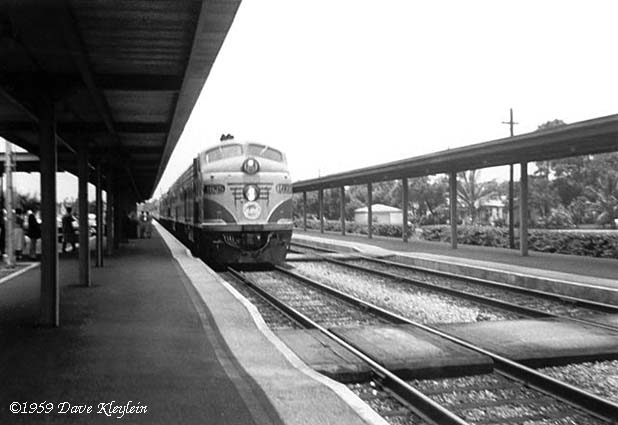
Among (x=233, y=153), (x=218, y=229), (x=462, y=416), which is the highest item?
(x=233, y=153)

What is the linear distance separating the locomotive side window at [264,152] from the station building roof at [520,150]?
601 cm

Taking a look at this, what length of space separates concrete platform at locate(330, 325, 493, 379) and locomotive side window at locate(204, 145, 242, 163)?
30.9ft

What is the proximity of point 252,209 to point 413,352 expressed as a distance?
9.85m

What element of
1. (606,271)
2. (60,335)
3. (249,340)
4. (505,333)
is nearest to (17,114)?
(60,335)

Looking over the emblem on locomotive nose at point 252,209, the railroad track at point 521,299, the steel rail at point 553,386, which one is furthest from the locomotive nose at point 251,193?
the steel rail at point 553,386

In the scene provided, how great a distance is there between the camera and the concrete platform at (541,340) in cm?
732

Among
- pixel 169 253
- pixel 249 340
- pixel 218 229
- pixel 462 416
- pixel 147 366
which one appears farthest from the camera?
pixel 169 253

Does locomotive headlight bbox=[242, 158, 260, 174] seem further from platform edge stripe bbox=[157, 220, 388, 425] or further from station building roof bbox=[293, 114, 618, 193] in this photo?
platform edge stripe bbox=[157, 220, 388, 425]

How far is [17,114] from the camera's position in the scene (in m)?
10.6

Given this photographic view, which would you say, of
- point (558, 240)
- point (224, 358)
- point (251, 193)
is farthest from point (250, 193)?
point (558, 240)

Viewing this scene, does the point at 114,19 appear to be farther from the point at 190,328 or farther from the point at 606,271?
the point at 606,271

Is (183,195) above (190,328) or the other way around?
above

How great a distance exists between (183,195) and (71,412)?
19166 mm

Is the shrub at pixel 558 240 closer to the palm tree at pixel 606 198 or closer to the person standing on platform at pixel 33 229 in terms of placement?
the palm tree at pixel 606 198
